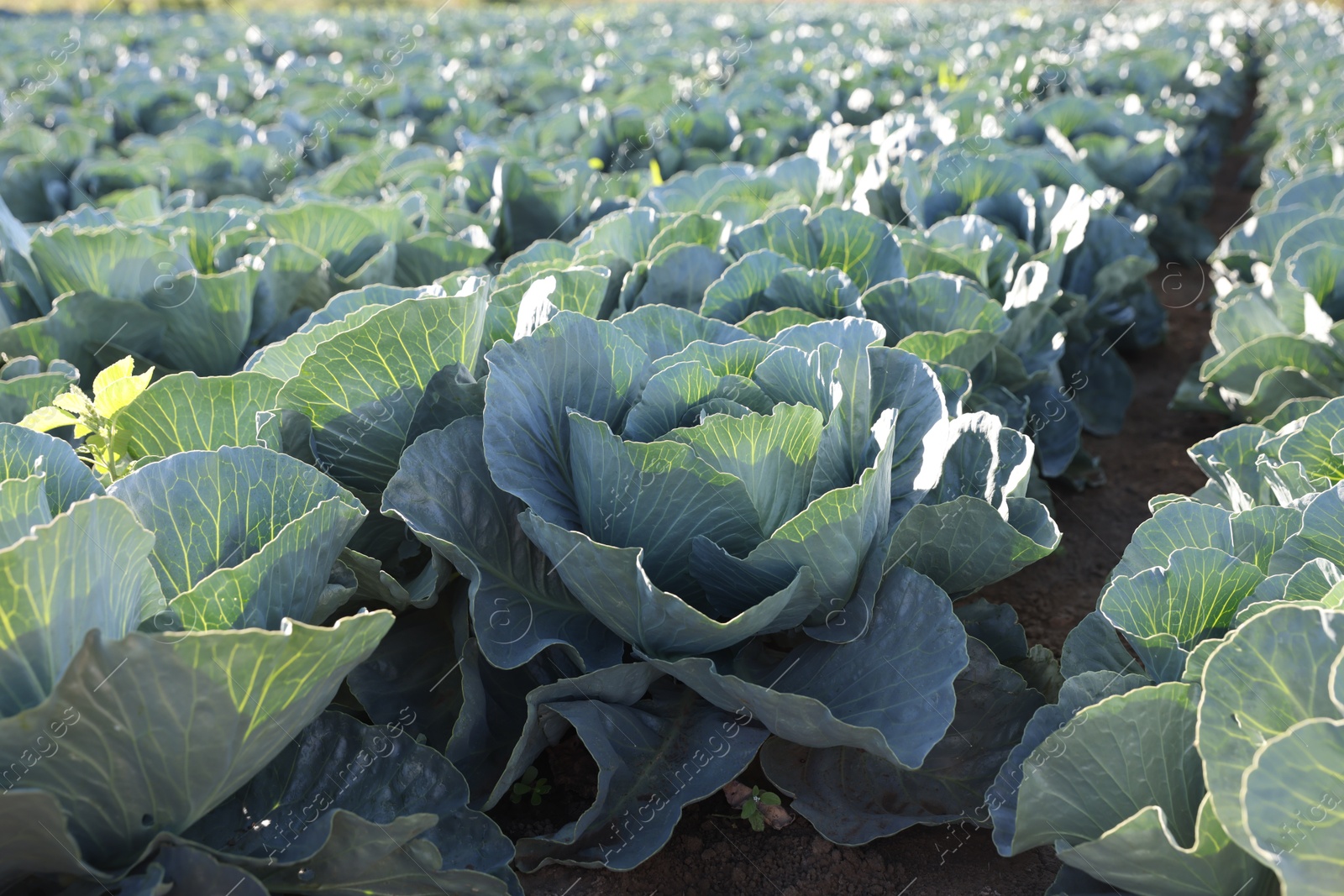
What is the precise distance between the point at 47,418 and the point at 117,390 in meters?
0.16

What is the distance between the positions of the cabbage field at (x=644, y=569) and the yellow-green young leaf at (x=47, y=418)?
0.04ft

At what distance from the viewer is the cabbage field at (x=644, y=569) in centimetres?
143

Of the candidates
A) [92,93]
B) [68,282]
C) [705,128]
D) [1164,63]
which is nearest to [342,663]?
[68,282]

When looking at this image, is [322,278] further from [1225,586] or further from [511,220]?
[1225,586]

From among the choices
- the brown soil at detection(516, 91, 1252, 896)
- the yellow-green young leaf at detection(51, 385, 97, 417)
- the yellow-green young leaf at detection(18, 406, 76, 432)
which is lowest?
the brown soil at detection(516, 91, 1252, 896)

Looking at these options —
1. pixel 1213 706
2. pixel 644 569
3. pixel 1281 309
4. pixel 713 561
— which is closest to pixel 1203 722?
pixel 1213 706

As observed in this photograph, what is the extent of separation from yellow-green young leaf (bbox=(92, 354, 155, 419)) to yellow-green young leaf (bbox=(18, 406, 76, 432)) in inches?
2.4

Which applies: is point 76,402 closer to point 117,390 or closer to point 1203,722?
point 117,390

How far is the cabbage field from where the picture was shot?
4.70 feet

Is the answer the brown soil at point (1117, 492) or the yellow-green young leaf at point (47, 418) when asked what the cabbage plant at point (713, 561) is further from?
the brown soil at point (1117, 492)

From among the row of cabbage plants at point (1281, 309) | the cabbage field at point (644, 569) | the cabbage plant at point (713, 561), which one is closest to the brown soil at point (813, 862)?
the cabbage field at point (644, 569)

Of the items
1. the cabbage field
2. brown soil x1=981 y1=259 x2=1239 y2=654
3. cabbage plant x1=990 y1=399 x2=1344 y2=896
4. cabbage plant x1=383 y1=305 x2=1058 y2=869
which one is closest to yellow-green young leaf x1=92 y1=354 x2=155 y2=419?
the cabbage field

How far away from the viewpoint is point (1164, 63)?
9312 millimetres

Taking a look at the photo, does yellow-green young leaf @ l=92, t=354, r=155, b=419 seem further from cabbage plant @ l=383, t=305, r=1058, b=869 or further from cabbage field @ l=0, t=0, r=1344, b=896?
cabbage plant @ l=383, t=305, r=1058, b=869
